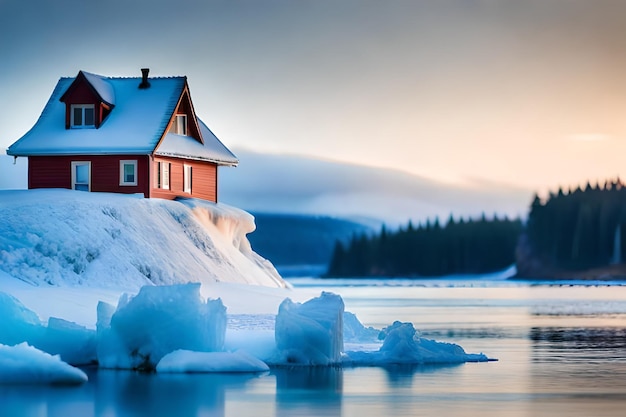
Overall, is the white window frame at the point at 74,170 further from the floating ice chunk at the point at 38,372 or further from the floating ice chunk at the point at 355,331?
the floating ice chunk at the point at 38,372

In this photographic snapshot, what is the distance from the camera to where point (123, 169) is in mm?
65938

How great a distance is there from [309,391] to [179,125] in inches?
1693

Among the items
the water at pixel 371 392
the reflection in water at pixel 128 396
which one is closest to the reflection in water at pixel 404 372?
the water at pixel 371 392

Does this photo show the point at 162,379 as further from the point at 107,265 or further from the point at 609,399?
the point at 107,265

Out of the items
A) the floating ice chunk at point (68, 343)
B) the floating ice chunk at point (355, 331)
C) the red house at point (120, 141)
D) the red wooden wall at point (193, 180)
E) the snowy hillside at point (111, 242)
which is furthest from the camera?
the red wooden wall at point (193, 180)

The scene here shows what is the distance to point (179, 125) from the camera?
69688 mm

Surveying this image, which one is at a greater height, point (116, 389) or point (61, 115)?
point (61, 115)

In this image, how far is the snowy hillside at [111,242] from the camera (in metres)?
54.8

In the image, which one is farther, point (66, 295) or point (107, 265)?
point (107, 265)

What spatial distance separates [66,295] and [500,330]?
721 inches

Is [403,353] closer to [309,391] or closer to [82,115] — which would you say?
[309,391]

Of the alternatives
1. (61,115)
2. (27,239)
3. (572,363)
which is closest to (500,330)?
(572,363)

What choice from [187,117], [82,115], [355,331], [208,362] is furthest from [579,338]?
[82,115]

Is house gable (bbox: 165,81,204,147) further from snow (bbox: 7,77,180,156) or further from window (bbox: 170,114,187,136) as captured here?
snow (bbox: 7,77,180,156)
